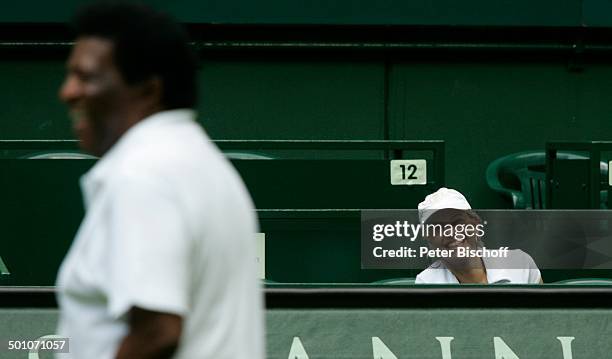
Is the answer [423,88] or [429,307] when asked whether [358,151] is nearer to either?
[429,307]

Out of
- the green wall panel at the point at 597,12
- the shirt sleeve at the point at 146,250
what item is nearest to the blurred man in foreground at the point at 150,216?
the shirt sleeve at the point at 146,250

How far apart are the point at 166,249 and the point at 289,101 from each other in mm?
6556

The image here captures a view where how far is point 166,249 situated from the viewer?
198cm

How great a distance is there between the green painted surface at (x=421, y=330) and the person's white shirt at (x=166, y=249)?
11.1ft

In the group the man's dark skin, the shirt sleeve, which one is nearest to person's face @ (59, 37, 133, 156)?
the man's dark skin

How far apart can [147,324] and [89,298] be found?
5.4 inches

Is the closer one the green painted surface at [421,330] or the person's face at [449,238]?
the green painted surface at [421,330]

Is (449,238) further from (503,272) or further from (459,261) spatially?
(503,272)

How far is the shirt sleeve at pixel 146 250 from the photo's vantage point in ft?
6.46

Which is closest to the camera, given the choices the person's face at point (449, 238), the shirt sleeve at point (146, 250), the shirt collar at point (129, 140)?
the shirt sleeve at point (146, 250)

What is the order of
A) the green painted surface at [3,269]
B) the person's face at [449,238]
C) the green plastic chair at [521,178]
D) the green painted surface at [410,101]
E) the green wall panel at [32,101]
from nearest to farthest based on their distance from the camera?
the green painted surface at [3,269] → the person's face at [449,238] → the green plastic chair at [521,178] → the green wall panel at [32,101] → the green painted surface at [410,101]

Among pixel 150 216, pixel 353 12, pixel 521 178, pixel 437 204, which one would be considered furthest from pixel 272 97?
pixel 150 216

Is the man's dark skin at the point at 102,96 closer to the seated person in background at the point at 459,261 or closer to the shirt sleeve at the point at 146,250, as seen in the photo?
the shirt sleeve at the point at 146,250

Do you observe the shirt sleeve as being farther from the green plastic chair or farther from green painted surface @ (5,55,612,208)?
green painted surface @ (5,55,612,208)
